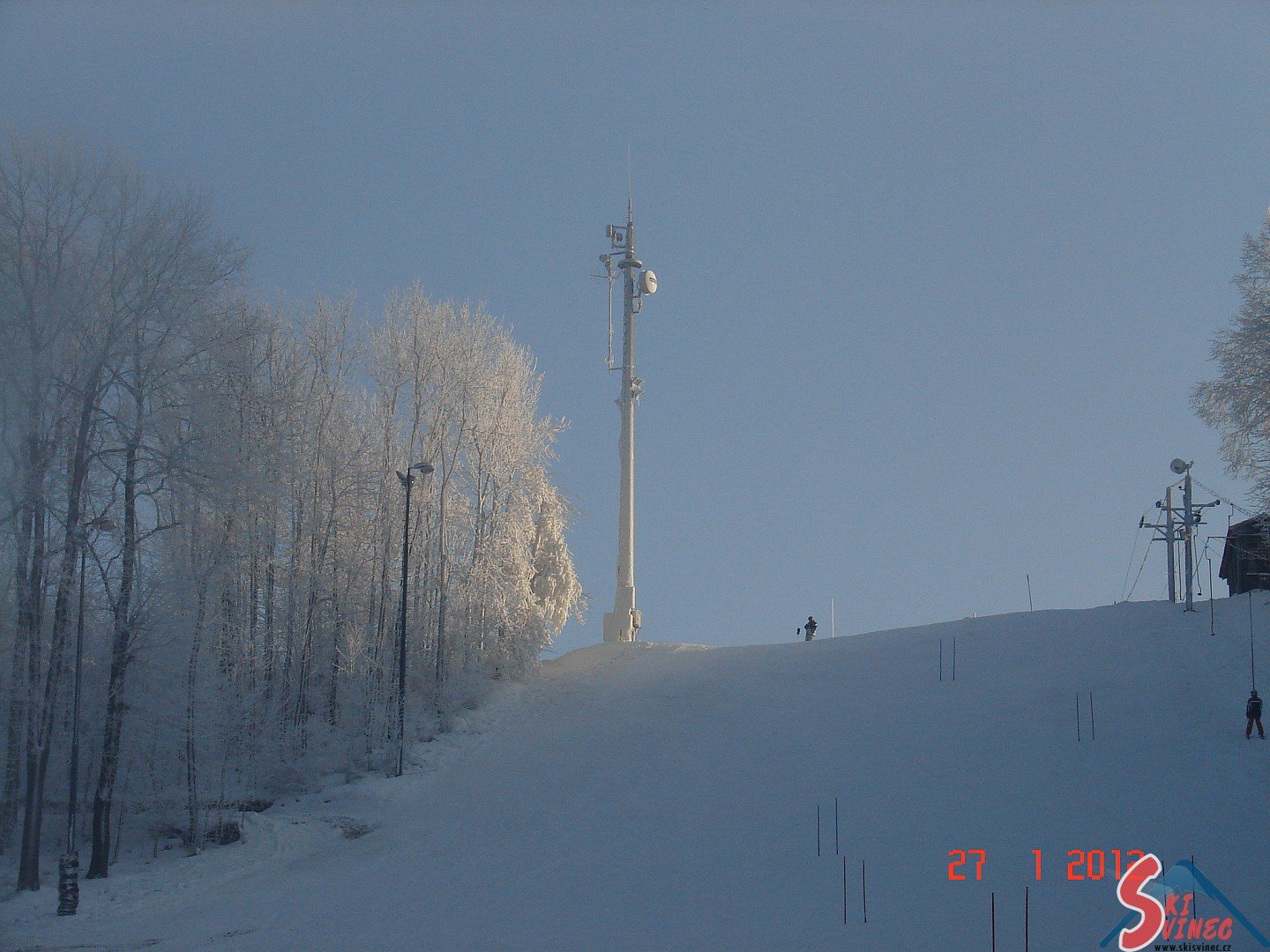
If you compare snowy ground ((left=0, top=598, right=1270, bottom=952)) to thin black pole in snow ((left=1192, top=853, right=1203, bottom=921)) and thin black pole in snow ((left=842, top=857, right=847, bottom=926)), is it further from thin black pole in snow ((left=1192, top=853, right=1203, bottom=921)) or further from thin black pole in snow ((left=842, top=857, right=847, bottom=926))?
thin black pole in snow ((left=1192, top=853, right=1203, bottom=921))

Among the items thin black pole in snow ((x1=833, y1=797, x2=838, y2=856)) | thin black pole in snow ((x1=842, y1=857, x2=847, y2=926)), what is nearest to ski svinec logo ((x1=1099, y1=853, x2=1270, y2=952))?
thin black pole in snow ((x1=842, y1=857, x2=847, y2=926))

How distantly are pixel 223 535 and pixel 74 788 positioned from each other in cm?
882

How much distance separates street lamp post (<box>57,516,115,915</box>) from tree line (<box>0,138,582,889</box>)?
0.74ft

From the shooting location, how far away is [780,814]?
77.0 ft

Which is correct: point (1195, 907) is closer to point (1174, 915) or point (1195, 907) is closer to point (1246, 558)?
point (1174, 915)

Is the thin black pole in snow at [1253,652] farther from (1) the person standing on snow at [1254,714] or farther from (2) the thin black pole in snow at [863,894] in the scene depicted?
(2) the thin black pole in snow at [863,894]

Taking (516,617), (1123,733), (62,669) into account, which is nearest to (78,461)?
(62,669)

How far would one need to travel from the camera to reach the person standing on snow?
23891mm

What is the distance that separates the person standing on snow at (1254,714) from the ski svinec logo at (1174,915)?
7.12 metres

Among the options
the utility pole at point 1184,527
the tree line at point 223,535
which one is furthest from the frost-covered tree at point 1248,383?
the tree line at point 223,535

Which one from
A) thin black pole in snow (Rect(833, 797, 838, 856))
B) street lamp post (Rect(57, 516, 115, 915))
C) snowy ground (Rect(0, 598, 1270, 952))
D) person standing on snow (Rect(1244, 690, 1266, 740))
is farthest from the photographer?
person standing on snow (Rect(1244, 690, 1266, 740))

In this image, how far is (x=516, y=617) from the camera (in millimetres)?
38219
